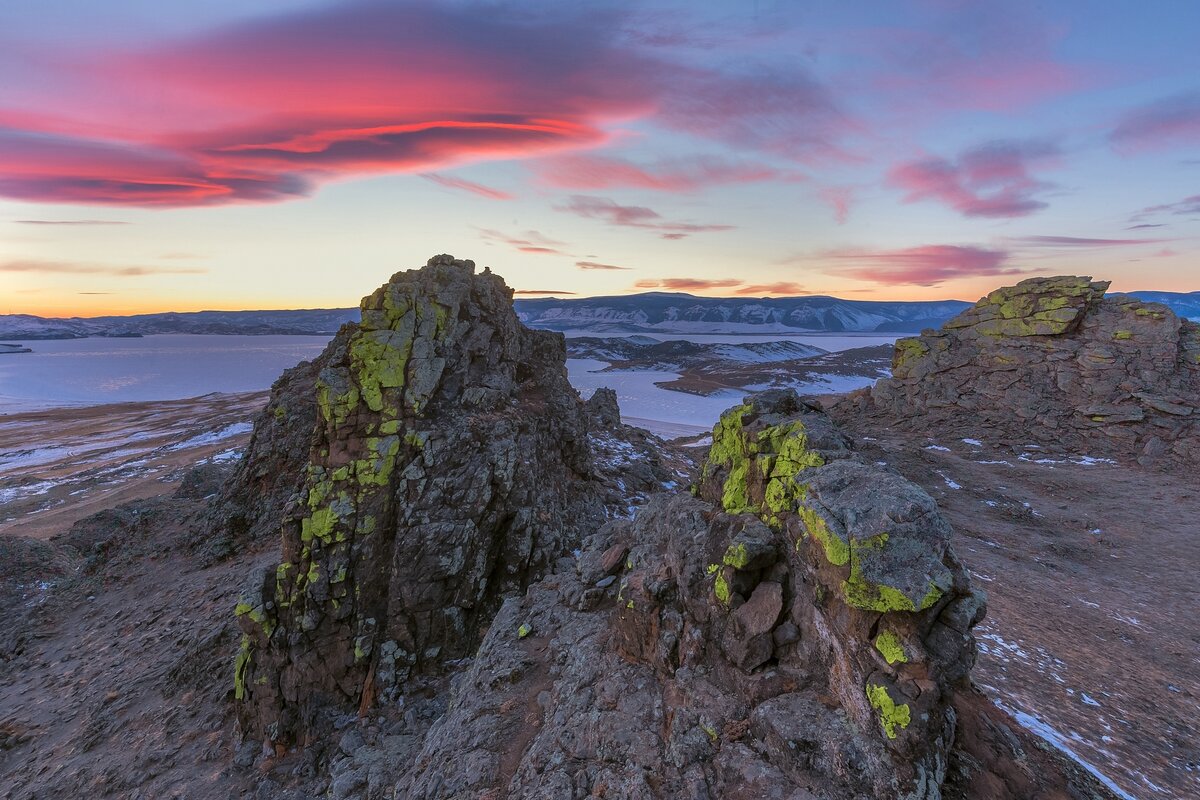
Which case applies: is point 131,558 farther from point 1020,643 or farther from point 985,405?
point 985,405

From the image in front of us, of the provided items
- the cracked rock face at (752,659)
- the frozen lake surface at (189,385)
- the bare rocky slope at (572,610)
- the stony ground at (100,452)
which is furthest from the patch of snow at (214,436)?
the cracked rock face at (752,659)

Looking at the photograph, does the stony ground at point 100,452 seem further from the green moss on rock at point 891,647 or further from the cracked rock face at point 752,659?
the green moss on rock at point 891,647

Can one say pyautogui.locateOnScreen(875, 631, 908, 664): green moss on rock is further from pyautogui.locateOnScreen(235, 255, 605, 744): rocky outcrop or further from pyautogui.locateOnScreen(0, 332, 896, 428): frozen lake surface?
pyautogui.locateOnScreen(0, 332, 896, 428): frozen lake surface

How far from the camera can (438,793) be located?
8.69 metres

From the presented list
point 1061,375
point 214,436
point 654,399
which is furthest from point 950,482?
point 214,436

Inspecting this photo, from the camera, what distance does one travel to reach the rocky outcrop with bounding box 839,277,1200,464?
102 feet

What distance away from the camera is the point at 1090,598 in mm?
16141

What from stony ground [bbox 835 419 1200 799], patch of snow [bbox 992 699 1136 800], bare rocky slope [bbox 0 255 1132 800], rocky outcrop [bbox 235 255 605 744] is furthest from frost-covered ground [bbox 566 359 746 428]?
patch of snow [bbox 992 699 1136 800]

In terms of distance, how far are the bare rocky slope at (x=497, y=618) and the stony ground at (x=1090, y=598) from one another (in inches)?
179

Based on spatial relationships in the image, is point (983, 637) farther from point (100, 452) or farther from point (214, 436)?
point (100, 452)

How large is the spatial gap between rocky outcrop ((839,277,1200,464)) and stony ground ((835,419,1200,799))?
285 cm

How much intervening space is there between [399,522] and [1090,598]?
72.8 ft

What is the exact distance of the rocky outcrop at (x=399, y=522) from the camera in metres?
14.1

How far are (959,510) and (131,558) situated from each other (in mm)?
40560
